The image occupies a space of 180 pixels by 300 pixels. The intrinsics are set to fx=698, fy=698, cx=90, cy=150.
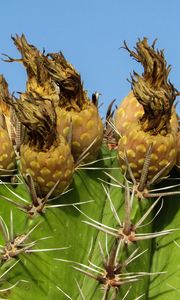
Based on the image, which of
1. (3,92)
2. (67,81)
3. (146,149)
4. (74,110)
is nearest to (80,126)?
(74,110)

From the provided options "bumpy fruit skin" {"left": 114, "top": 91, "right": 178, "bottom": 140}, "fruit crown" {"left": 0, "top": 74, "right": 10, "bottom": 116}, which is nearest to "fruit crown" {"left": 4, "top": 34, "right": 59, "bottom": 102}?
"fruit crown" {"left": 0, "top": 74, "right": 10, "bottom": 116}

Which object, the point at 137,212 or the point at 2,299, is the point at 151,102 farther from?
the point at 2,299

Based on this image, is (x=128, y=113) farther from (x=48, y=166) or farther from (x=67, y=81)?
(x=48, y=166)

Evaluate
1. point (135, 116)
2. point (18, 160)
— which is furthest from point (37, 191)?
point (135, 116)

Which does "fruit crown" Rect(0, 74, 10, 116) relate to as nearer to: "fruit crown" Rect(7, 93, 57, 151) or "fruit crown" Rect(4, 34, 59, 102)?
"fruit crown" Rect(4, 34, 59, 102)

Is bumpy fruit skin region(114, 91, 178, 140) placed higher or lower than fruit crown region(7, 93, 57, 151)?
higher

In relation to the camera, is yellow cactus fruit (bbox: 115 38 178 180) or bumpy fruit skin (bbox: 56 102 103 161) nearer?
yellow cactus fruit (bbox: 115 38 178 180)

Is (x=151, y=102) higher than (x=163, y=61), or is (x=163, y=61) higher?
(x=163, y=61)
